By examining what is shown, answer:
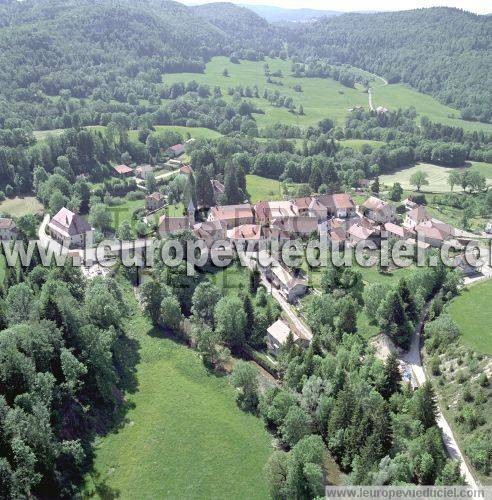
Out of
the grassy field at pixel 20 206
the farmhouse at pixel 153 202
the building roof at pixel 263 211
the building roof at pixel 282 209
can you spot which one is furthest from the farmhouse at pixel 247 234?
the grassy field at pixel 20 206

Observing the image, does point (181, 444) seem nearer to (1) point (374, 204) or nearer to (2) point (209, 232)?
(2) point (209, 232)

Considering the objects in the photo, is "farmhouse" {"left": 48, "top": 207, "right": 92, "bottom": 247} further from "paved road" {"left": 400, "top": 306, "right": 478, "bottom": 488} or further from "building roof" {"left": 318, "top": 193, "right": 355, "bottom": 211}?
"paved road" {"left": 400, "top": 306, "right": 478, "bottom": 488}

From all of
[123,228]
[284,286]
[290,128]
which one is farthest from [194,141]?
[284,286]

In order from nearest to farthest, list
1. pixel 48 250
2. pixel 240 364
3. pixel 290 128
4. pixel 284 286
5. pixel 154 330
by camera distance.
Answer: pixel 240 364, pixel 154 330, pixel 284 286, pixel 48 250, pixel 290 128

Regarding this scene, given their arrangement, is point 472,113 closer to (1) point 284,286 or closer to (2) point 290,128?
(2) point 290,128

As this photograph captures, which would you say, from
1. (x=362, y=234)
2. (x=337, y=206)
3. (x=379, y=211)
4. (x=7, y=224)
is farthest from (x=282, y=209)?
(x=7, y=224)
